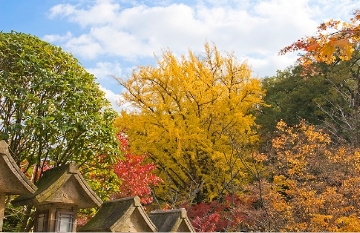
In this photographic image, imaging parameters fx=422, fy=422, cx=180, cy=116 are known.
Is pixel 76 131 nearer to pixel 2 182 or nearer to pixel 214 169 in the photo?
pixel 2 182

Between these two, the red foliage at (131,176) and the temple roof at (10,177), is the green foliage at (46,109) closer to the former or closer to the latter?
the temple roof at (10,177)

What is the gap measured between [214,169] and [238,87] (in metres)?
4.43

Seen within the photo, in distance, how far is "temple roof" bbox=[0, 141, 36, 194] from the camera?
6.87m

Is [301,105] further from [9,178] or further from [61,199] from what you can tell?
[9,178]

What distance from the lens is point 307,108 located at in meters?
23.8

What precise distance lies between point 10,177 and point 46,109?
6.27 feet

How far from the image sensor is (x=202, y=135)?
19.4m

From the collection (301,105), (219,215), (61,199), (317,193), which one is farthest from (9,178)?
(301,105)

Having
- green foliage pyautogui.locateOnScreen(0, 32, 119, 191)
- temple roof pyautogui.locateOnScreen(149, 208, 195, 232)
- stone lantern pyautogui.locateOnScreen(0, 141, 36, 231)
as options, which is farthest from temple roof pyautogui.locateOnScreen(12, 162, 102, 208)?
temple roof pyautogui.locateOnScreen(149, 208, 195, 232)

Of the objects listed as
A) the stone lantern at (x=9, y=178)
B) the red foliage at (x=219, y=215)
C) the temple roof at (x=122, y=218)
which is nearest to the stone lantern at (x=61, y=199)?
the stone lantern at (x=9, y=178)

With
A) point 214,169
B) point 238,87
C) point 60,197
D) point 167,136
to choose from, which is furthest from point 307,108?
point 60,197

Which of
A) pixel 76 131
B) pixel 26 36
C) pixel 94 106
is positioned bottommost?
pixel 76 131

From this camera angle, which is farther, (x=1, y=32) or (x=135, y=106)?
(x=135, y=106)

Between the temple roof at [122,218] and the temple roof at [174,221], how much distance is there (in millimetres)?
957
